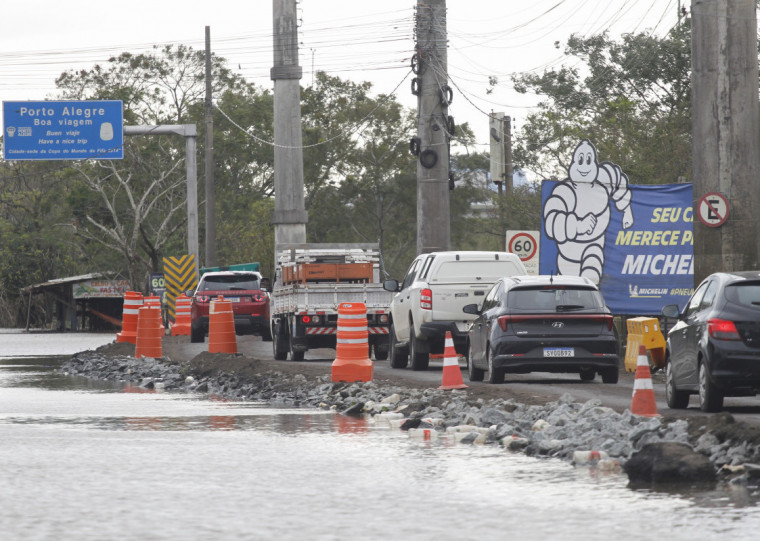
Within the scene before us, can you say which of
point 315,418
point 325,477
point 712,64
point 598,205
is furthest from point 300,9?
point 325,477

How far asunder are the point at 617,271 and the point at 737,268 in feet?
20.8

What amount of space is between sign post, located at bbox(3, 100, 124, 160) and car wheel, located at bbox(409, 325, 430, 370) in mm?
25262

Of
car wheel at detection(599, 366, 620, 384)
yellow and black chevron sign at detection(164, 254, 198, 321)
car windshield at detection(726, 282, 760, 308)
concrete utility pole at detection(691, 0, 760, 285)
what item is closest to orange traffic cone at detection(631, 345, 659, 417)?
car windshield at detection(726, 282, 760, 308)

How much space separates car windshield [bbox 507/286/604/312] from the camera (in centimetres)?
1933

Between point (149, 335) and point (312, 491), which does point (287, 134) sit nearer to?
point (149, 335)

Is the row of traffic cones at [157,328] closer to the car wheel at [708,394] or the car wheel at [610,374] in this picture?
the car wheel at [610,374]

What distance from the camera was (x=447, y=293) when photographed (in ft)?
75.9

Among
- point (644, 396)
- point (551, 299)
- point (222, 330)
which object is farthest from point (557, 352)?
point (222, 330)

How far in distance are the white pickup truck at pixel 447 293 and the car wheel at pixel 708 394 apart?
27.1 ft

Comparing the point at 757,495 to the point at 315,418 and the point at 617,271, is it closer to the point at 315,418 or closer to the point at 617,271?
the point at 315,418

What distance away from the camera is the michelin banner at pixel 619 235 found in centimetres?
2494

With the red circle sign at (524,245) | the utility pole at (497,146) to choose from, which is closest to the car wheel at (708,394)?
the red circle sign at (524,245)

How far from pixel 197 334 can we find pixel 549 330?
20.3m

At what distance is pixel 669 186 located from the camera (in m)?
25.3
